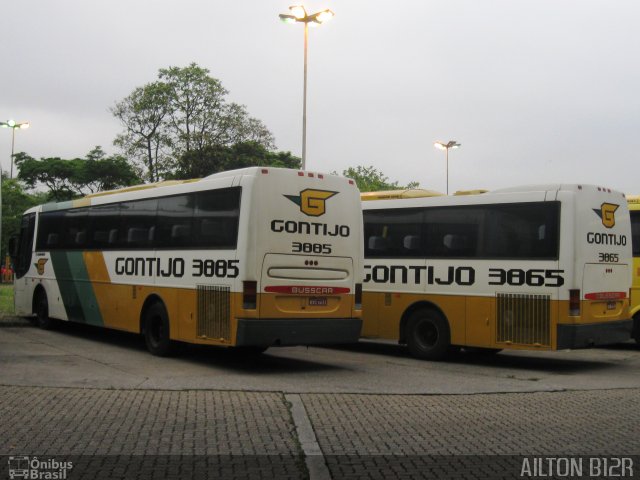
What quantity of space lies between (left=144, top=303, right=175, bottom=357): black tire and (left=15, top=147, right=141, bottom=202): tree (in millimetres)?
35256

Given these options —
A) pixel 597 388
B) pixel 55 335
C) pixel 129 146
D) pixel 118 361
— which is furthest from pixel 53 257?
pixel 129 146

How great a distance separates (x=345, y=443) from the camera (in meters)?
7.10

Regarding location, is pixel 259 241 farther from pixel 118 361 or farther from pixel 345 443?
pixel 345 443

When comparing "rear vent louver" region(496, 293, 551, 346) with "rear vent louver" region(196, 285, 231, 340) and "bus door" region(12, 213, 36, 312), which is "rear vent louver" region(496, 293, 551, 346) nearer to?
"rear vent louver" region(196, 285, 231, 340)

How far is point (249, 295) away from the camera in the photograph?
1148 centimetres

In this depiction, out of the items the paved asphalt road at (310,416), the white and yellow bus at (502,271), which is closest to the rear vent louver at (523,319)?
the white and yellow bus at (502,271)

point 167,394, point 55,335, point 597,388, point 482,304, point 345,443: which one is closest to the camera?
point 345,443

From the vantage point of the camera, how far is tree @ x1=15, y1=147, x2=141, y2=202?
1889 inches

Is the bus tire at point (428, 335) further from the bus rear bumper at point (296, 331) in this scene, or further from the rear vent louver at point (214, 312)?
the rear vent louver at point (214, 312)

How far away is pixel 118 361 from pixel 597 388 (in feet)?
24.1

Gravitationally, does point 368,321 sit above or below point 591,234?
below

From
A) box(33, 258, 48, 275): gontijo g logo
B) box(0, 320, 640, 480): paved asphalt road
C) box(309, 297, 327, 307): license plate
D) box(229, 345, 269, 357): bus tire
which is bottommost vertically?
box(0, 320, 640, 480): paved asphalt road

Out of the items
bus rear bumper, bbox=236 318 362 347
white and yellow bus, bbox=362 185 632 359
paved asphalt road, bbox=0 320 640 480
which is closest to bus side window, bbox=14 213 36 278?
paved asphalt road, bbox=0 320 640 480

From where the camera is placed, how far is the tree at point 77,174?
157 feet
